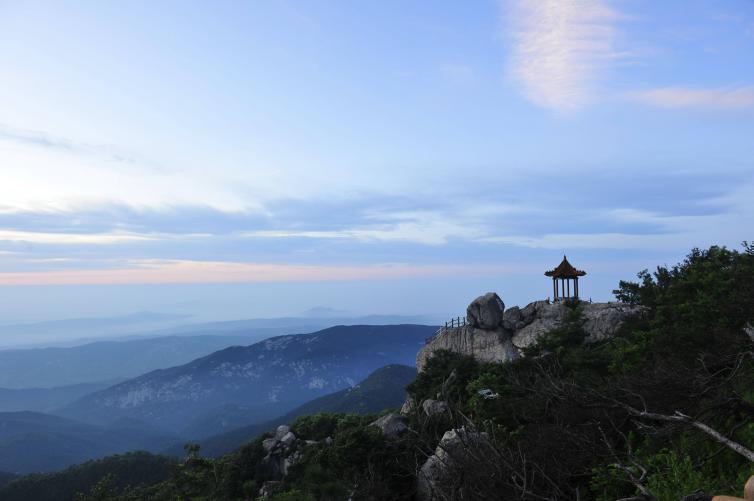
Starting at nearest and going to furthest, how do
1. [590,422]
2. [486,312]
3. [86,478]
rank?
[590,422] < [486,312] < [86,478]

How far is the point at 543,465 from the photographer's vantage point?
1052 centimetres

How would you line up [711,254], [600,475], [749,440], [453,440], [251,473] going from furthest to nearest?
1. [251,473]
2. [711,254]
3. [453,440]
4. [600,475]
5. [749,440]

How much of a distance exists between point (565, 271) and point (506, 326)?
7175 mm

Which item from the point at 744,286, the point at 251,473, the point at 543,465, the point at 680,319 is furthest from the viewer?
the point at 251,473

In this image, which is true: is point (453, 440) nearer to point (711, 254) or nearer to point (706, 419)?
point (706, 419)

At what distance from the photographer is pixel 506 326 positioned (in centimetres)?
4119

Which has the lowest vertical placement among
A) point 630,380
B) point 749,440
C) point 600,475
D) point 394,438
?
point 394,438

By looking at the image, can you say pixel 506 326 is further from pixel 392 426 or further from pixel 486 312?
pixel 392 426

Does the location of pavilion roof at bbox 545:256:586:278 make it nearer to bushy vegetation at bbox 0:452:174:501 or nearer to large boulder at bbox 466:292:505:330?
large boulder at bbox 466:292:505:330

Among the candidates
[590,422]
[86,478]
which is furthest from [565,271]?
[86,478]

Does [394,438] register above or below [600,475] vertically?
below

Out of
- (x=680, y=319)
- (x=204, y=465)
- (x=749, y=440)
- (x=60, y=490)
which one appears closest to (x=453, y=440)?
(x=749, y=440)

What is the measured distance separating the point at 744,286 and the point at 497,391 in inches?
499

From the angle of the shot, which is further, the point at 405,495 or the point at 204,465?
the point at 204,465
